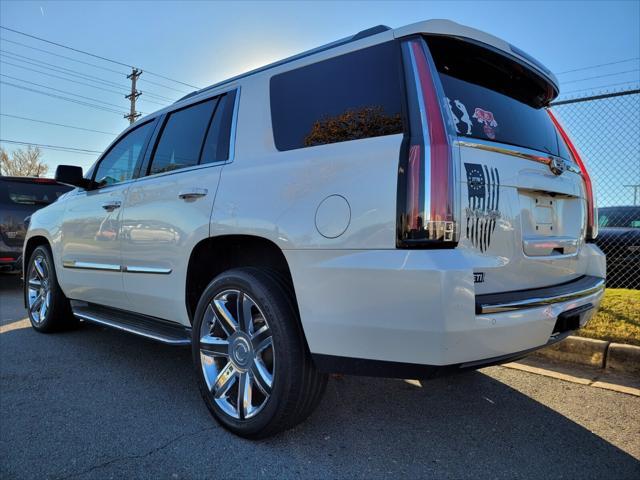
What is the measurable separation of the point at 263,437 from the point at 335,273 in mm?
983

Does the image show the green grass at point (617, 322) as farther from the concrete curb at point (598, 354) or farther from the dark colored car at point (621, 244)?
the dark colored car at point (621, 244)

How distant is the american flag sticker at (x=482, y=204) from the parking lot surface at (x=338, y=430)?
1095 millimetres

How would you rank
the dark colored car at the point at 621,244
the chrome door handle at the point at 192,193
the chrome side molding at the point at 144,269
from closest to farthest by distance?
the chrome door handle at the point at 192,193
the chrome side molding at the point at 144,269
the dark colored car at the point at 621,244

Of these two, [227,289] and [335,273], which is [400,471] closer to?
[335,273]

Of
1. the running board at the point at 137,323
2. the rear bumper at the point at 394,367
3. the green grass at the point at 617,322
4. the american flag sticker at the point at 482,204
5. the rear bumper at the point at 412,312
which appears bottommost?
the green grass at the point at 617,322

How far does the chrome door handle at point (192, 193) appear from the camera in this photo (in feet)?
9.27

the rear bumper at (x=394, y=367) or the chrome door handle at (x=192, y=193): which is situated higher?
the chrome door handle at (x=192, y=193)

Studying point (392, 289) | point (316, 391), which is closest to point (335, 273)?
point (392, 289)

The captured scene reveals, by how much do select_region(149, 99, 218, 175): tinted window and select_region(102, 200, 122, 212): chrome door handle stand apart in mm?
Answer: 365

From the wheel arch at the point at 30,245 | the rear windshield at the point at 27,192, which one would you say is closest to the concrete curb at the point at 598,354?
the wheel arch at the point at 30,245

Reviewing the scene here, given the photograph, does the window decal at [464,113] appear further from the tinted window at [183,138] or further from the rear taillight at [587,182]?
the tinted window at [183,138]

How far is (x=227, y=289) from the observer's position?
259 centimetres

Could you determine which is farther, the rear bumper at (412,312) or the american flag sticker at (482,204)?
the american flag sticker at (482,204)

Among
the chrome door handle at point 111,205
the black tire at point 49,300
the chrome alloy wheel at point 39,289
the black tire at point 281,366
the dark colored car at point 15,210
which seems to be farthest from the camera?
the dark colored car at point 15,210
